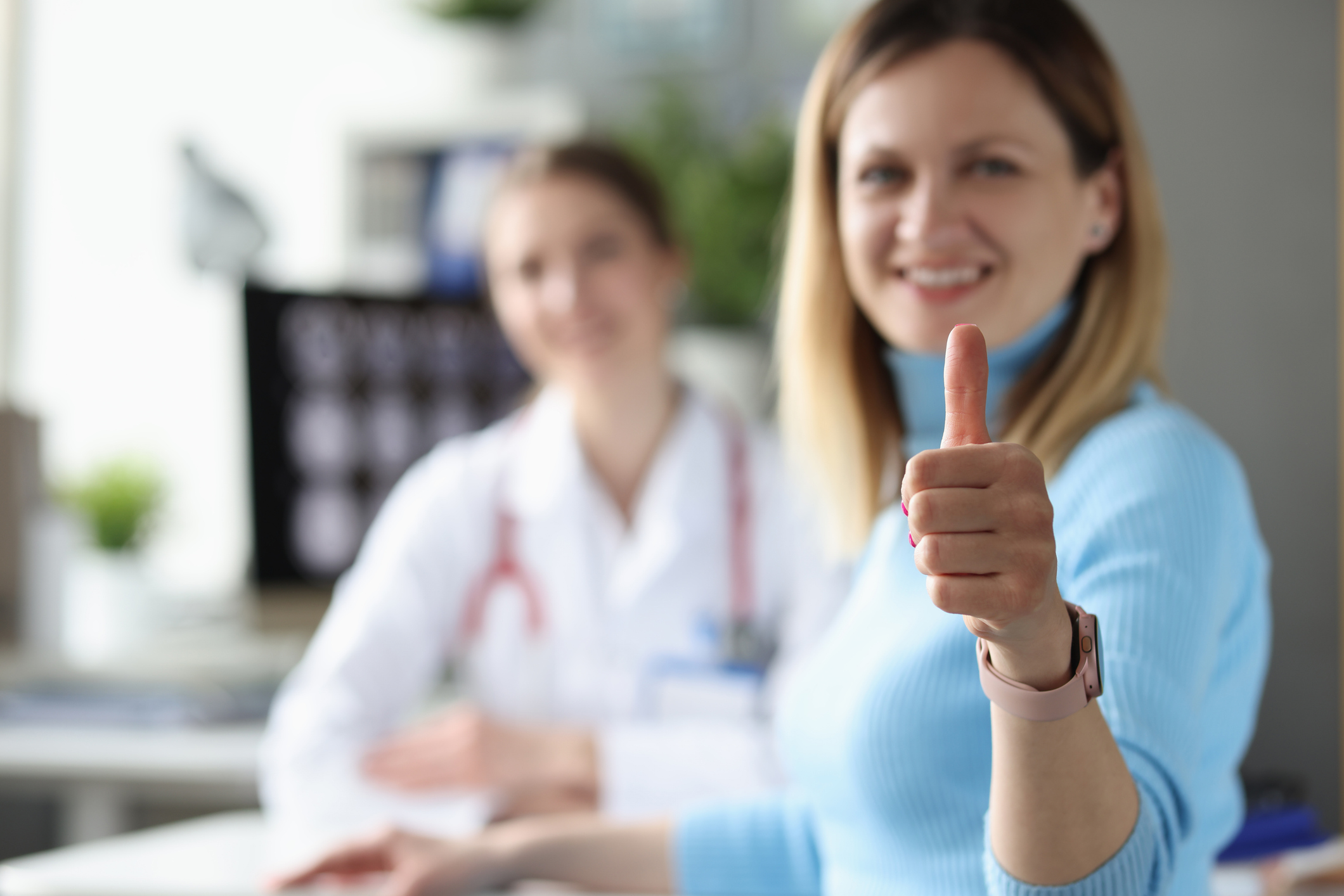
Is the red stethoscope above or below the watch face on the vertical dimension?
below

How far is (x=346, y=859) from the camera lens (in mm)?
1005

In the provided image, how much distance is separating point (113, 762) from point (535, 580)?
60 cm

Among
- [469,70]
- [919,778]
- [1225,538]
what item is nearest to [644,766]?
[919,778]

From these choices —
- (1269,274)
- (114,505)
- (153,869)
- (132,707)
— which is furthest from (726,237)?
(153,869)

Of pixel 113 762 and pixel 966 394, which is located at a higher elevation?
pixel 966 394

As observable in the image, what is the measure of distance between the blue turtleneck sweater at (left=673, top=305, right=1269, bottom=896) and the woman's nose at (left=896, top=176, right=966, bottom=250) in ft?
0.32

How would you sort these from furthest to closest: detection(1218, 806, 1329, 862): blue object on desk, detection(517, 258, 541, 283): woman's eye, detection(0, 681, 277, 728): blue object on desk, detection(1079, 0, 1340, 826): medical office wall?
detection(517, 258, 541, 283): woman's eye → detection(0, 681, 277, 728): blue object on desk → detection(1079, 0, 1340, 826): medical office wall → detection(1218, 806, 1329, 862): blue object on desk

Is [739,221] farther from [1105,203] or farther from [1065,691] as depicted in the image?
[1065,691]

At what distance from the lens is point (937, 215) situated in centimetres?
80

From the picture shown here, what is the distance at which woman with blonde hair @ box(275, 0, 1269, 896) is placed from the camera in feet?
1.78

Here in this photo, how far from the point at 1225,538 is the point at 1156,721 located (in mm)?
134

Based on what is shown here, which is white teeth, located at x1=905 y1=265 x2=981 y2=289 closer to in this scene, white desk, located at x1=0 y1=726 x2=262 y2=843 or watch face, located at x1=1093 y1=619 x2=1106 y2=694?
watch face, located at x1=1093 y1=619 x2=1106 y2=694

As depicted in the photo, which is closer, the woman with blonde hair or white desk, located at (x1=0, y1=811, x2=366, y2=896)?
the woman with blonde hair

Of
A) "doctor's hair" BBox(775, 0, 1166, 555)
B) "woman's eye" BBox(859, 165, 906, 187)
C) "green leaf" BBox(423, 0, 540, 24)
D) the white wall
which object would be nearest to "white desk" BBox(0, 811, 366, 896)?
"doctor's hair" BBox(775, 0, 1166, 555)
